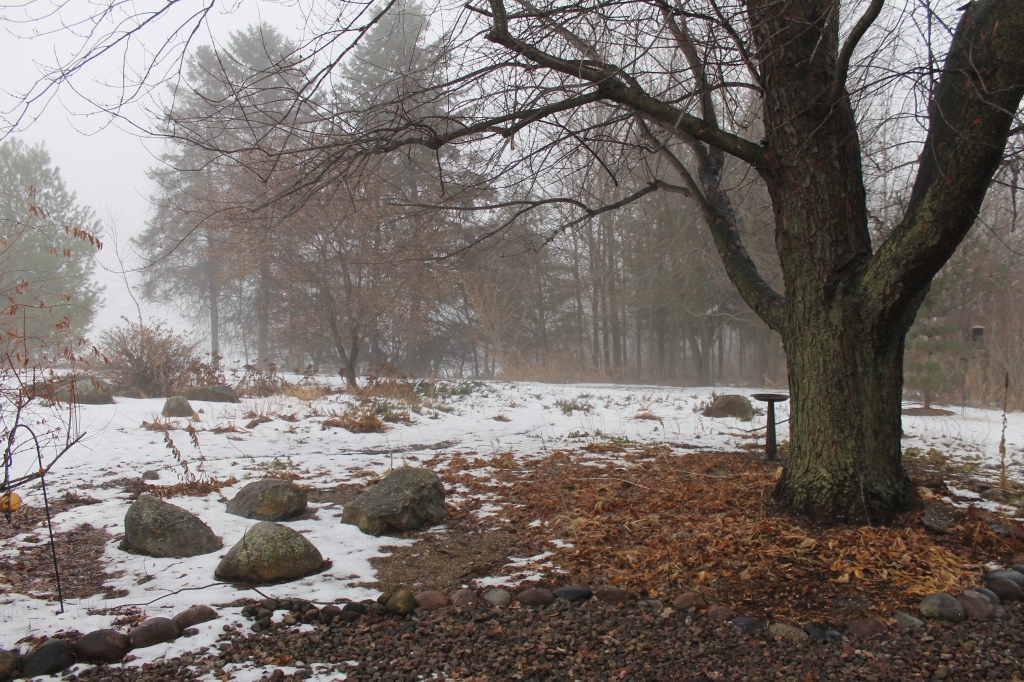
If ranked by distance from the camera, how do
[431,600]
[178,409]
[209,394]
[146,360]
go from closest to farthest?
[431,600], [178,409], [209,394], [146,360]

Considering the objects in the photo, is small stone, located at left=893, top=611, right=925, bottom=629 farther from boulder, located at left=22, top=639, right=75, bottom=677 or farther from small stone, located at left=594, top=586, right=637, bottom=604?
boulder, located at left=22, top=639, right=75, bottom=677

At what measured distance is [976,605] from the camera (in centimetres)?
301

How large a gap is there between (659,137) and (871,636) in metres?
4.48

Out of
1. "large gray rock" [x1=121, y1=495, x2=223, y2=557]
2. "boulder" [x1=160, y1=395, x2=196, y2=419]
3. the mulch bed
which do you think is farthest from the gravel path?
"boulder" [x1=160, y1=395, x2=196, y2=419]

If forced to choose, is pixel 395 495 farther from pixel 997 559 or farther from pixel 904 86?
pixel 904 86

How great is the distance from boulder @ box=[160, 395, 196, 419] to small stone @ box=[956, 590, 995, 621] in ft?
28.1

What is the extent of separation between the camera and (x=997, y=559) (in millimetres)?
3596

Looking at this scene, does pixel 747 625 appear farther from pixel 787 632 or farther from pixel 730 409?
pixel 730 409

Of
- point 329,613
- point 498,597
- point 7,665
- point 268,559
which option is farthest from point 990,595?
point 7,665

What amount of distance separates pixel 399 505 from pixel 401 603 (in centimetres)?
131

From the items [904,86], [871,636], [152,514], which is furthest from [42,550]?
[904,86]

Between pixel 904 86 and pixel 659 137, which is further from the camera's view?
pixel 659 137

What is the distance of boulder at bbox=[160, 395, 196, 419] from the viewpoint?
858cm

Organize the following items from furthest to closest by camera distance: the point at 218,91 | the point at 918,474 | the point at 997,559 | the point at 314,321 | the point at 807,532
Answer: the point at 218,91 < the point at 314,321 < the point at 918,474 < the point at 807,532 < the point at 997,559
